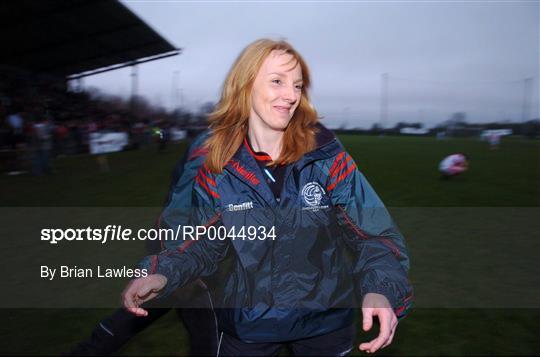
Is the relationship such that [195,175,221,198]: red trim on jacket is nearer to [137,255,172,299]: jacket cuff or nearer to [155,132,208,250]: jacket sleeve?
[155,132,208,250]: jacket sleeve

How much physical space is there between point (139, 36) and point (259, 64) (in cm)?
2327

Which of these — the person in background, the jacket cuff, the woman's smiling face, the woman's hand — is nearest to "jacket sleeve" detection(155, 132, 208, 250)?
the person in background

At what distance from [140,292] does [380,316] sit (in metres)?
0.83

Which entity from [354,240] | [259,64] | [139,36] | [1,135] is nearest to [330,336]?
[354,240]

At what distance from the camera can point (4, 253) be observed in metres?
5.65

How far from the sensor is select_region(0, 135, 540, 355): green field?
11.8 feet

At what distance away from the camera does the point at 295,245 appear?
1739 mm

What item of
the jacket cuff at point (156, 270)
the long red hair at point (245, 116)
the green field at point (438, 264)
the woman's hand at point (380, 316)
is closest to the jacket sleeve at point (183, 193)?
the long red hair at point (245, 116)

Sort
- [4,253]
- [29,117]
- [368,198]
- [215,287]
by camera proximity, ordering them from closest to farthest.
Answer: [368,198] → [215,287] → [4,253] → [29,117]

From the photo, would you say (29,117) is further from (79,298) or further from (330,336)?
(330,336)

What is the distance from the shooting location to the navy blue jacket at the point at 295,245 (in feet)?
5.66

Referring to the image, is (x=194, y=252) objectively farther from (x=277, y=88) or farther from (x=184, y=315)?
(x=184, y=315)

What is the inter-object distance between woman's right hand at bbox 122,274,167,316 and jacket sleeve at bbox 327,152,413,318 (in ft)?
2.37

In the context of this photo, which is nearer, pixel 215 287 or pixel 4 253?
pixel 215 287
